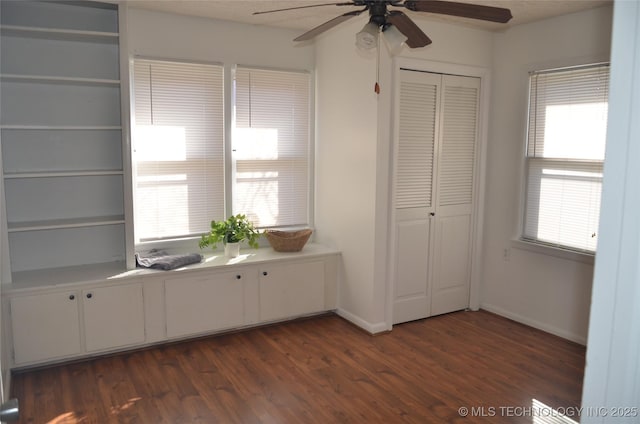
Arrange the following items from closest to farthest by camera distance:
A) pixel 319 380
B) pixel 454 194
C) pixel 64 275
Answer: pixel 319 380, pixel 64 275, pixel 454 194

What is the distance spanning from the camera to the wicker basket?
438 centimetres

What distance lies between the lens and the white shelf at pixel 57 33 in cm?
329

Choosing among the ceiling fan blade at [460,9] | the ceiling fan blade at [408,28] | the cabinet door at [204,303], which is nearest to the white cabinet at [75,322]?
the cabinet door at [204,303]

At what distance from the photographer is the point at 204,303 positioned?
3941mm

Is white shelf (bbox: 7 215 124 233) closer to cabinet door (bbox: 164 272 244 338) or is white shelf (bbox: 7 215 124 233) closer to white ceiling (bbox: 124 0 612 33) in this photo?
cabinet door (bbox: 164 272 244 338)

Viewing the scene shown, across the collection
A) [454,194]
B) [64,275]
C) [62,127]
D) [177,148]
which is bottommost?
Result: [64,275]

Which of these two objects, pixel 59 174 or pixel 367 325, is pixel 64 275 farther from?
pixel 367 325

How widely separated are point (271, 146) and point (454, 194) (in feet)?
5.81

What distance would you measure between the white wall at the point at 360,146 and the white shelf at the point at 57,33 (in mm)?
1844

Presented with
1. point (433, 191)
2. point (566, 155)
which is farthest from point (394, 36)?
point (566, 155)

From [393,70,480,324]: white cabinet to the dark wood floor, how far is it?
0.46 m

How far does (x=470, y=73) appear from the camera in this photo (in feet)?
14.5

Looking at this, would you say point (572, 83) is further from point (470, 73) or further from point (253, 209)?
point (253, 209)

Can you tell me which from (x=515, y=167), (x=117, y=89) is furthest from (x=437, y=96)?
(x=117, y=89)
